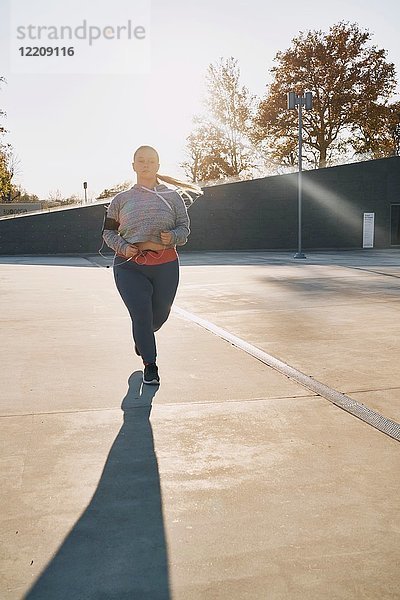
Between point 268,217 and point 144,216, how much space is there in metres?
29.1

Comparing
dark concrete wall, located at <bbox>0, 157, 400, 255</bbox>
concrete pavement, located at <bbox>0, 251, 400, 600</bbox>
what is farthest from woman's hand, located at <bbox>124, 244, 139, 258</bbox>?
dark concrete wall, located at <bbox>0, 157, 400, 255</bbox>

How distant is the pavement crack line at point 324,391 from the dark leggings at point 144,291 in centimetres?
112

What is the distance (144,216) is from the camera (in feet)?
16.8

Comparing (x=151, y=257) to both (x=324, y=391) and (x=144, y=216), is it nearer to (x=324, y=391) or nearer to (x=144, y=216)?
(x=144, y=216)

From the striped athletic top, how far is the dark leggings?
0.17m

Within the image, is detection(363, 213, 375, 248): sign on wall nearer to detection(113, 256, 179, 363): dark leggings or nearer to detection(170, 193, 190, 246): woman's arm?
detection(170, 193, 190, 246): woman's arm

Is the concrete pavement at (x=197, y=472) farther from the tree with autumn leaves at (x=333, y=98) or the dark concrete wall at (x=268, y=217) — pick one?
the tree with autumn leaves at (x=333, y=98)

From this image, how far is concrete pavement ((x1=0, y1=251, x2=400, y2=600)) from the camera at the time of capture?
2.38 metres

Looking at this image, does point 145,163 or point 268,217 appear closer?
point 145,163

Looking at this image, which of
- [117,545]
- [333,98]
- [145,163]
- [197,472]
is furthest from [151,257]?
[333,98]

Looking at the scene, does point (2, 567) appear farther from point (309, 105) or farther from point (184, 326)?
point (309, 105)

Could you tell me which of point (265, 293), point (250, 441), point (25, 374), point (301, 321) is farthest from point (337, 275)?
point (250, 441)

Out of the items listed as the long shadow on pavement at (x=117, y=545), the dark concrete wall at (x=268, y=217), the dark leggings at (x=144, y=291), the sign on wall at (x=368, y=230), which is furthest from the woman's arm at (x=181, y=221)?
the sign on wall at (x=368, y=230)

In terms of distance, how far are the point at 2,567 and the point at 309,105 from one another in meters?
23.7
